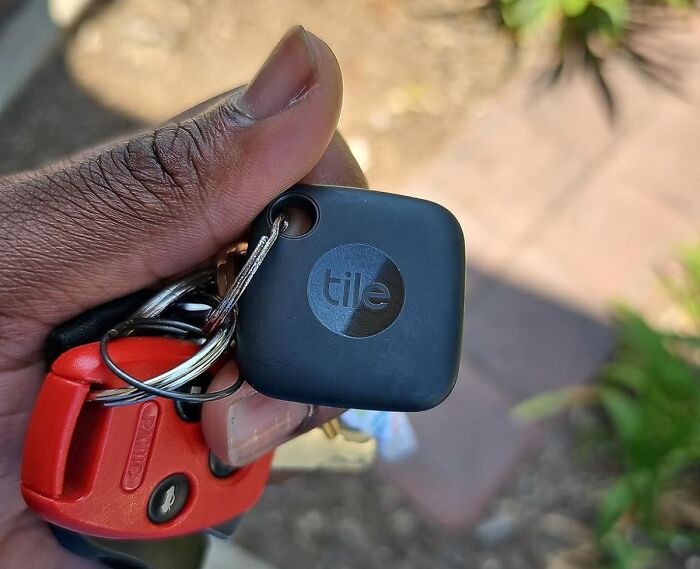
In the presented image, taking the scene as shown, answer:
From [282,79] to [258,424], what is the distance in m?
0.41

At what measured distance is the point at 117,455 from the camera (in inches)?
33.4

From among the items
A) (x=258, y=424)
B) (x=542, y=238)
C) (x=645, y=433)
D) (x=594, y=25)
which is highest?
(x=594, y=25)

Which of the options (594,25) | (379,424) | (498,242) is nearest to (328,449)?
(379,424)

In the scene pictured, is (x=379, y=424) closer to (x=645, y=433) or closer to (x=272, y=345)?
(x=272, y=345)

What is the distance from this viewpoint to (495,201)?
7.10 ft

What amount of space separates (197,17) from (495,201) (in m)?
1.08

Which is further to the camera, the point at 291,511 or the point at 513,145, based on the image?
the point at 513,145

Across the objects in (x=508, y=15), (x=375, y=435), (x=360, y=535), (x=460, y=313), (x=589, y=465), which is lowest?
(x=589, y=465)

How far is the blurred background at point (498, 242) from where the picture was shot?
5.85ft

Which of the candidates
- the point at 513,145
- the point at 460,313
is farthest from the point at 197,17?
the point at 460,313

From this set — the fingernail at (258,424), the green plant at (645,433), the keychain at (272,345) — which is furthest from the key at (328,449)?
the green plant at (645,433)

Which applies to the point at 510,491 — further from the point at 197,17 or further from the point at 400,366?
the point at 197,17

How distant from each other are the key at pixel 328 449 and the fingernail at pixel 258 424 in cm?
11

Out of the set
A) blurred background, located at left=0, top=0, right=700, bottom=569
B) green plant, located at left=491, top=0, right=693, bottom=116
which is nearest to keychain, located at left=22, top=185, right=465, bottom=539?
green plant, located at left=491, top=0, right=693, bottom=116
